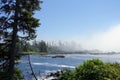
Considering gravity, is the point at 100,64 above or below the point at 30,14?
below

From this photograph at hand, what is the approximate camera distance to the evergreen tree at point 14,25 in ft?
69.2

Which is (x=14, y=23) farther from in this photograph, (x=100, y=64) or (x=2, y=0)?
(x=100, y=64)

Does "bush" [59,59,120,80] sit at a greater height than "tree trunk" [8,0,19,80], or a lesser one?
lesser

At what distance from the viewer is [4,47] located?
21234 millimetres

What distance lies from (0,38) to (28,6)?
9.66 ft

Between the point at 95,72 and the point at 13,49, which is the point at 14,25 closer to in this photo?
the point at 13,49

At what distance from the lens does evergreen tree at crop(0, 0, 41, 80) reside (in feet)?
69.2

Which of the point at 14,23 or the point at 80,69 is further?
the point at 14,23

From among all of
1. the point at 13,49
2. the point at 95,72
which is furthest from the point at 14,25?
the point at 95,72

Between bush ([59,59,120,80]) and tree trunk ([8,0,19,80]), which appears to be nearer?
bush ([59,59,120,80])

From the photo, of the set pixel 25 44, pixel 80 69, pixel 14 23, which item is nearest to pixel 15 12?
pixel 14 23

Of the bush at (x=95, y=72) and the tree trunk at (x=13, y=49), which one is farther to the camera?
the tree trunk at (x=13, y=49)

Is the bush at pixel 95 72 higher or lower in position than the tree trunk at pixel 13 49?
lower

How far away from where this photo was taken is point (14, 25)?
70.2ft
